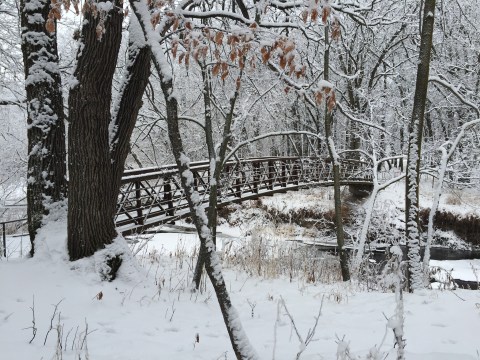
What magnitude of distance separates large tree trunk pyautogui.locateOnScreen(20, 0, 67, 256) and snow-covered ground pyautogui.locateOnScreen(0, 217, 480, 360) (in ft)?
1.27

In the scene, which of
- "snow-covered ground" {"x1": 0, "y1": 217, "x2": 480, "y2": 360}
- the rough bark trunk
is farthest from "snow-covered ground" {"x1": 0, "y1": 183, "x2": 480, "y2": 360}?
the rough bark trunk

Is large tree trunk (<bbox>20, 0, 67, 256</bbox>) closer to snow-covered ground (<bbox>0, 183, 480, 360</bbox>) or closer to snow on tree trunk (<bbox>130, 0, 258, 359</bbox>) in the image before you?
snow-covered ground (<bbox>0, 183, 480, 360</bbox>)

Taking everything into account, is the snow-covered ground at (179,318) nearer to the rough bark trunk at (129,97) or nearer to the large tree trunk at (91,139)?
the large tree trunk at (91,139)

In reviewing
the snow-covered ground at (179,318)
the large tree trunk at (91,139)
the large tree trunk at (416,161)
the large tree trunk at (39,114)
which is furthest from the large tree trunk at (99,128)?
the large tree trunk at (416,161)

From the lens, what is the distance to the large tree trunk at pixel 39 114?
4.52 metres

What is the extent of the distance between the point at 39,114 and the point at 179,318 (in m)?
2.97

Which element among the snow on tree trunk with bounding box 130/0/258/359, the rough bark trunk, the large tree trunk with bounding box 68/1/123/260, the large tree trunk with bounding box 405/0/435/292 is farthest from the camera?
the large tree trunk with bounding box 405/0/435/292

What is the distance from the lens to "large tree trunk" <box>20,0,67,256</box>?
452 cm

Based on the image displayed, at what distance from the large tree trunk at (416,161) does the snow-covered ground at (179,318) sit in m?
0.43

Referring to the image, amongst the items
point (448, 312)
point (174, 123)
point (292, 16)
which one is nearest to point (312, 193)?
point (292, 16)

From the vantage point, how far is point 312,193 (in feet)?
64.2

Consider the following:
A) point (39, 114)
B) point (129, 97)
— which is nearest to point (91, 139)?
point (129, 97)

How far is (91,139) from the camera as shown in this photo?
404cm

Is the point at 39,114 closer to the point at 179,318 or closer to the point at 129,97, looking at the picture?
the point at 129,97
